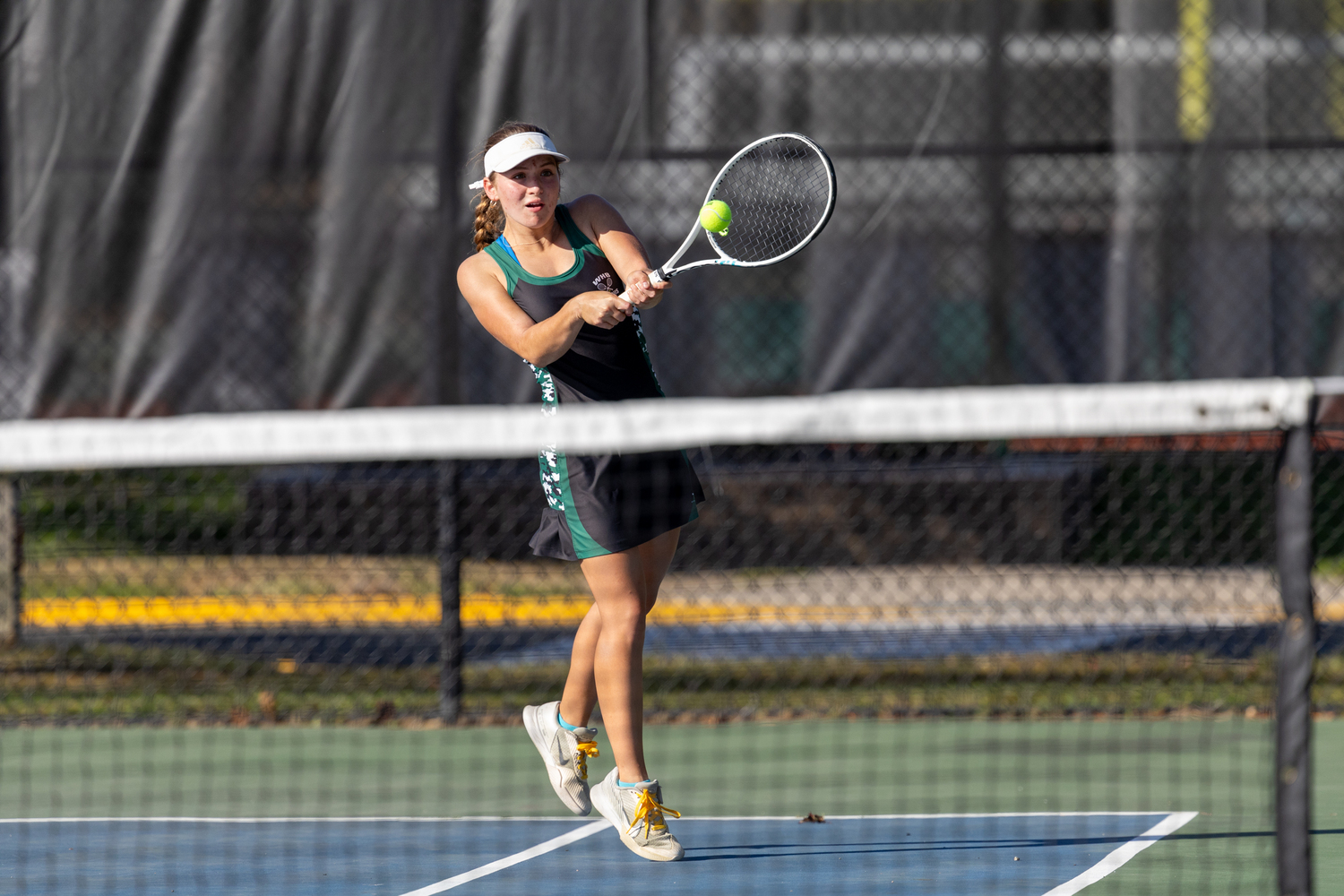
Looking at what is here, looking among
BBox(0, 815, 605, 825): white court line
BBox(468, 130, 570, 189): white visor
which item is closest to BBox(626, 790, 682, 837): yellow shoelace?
BBox(0, 815, 605, 825): white court line

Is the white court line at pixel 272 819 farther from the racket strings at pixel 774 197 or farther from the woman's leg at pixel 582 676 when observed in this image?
the racket strings at pixel 774 197

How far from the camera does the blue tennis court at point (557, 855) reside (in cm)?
435

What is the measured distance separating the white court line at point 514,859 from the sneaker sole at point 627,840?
279mm

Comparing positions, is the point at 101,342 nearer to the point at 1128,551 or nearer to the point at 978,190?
the point at 978,190

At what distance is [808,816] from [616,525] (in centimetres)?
118

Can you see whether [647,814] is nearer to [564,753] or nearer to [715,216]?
[564,753]

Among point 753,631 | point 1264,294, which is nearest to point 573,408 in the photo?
point 1264,294

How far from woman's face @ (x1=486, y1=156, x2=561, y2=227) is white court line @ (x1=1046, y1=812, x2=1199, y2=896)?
2035mm

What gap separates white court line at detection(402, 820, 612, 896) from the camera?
431 centimetres

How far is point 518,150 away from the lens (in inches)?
173

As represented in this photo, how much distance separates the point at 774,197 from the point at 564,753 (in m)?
1.74


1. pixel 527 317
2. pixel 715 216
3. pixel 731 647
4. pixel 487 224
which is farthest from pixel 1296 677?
pixel 731 647

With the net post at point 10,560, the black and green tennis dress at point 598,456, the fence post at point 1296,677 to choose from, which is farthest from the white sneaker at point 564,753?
the net post at point 10,560

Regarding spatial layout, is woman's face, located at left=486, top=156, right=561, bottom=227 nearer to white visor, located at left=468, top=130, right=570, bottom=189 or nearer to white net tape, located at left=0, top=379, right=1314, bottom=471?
white visor, located at left=468, top=130, right=570, bottom=189
